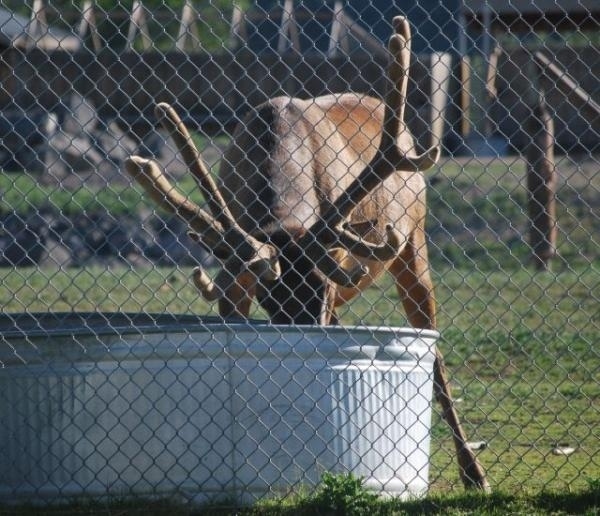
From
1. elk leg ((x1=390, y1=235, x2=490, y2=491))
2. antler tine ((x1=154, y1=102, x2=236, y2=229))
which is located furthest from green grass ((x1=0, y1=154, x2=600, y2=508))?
antler tine ((x1=154, y1=102, x2=236, y2=229))

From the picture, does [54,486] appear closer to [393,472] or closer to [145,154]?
[393,472]

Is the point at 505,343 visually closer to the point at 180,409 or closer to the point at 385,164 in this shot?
the point at 385,164

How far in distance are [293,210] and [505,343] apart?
3613mm

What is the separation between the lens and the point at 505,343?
977 cm

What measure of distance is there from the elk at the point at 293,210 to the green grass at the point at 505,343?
0.27 m

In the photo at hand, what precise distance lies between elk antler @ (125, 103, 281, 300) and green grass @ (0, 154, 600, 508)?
1.07 feet

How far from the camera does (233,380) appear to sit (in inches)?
205

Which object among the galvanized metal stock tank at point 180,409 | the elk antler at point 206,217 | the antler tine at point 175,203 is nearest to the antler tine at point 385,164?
the elk antler at point 206,217

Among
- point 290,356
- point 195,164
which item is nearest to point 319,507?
point 290,356

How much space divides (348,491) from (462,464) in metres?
1.52

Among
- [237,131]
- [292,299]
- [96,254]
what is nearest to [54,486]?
[292,299]

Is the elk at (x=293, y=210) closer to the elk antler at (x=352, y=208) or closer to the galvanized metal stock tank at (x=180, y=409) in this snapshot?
the elk antler at (x=352, y=208)

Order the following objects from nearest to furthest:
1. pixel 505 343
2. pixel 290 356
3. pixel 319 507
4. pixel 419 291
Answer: pixel 319 507
pixel 290 356
pixel 419 291
pixel 505 343

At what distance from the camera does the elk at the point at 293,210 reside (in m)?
6.31
